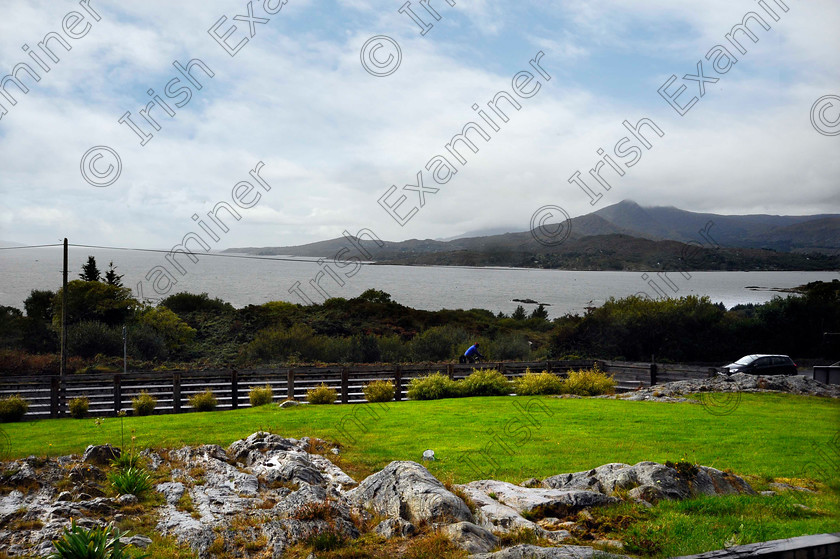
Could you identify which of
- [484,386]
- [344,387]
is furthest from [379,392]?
[484,386]

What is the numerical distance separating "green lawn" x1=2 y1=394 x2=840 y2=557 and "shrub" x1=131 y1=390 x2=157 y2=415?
3.72ft

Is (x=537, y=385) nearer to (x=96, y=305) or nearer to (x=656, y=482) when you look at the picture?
(x=656, y=482)

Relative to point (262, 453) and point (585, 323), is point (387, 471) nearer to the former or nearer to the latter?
point (262, 453)

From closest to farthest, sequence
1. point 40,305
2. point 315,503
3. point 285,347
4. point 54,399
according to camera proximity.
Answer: point 315,503
point 54,399
point 285,347
point 40,305

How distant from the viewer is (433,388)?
17.9 meters

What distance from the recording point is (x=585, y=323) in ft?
106

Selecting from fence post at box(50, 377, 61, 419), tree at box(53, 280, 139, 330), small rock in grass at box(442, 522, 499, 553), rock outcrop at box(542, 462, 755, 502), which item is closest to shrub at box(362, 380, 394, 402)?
fence post at box(50, 377, 61, 419)

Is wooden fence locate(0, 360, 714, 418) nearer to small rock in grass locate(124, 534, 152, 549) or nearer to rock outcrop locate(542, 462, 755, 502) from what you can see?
rock outcrop locate(542, 462, 755, 502)

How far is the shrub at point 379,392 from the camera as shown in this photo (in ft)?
56.7

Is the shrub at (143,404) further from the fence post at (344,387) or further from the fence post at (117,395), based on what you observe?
the fence post at (344,387)

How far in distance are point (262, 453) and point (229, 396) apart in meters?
9.86

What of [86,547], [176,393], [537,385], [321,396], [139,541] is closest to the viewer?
[86,547]

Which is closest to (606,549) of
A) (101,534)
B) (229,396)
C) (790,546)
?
(790,546)

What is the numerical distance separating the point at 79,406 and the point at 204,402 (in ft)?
10.7
